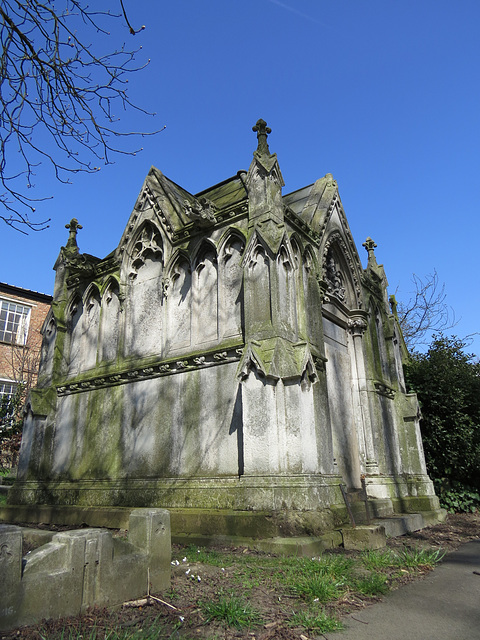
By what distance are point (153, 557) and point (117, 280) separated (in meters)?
7.71

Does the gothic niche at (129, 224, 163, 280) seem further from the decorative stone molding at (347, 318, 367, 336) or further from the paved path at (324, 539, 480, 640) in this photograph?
the paved path at (324, 539, 480, 640)

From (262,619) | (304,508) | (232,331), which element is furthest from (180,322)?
(262,619)

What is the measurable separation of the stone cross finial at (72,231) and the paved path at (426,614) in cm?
1141

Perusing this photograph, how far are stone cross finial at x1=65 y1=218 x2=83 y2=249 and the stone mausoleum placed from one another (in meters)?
0.05

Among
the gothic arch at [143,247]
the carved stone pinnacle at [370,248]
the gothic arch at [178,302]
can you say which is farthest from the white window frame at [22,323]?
the carved stone pinnacle at [370,248]

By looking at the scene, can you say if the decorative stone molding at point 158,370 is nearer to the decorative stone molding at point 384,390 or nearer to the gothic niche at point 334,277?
the gothic niche at point 334,277

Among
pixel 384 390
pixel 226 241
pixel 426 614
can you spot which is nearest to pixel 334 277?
pixel 384 390

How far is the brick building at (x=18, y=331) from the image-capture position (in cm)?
2617

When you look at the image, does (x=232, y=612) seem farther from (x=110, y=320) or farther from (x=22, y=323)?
(x=22, y=323)

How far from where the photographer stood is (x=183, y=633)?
3.74 meters

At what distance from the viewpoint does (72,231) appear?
13539 mm

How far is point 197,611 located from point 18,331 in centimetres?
2699

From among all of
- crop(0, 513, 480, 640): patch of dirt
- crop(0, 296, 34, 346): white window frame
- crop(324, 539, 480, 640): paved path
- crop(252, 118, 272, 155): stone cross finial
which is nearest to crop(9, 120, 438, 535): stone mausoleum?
crop(252, 118, 272, 155): stone cross finial

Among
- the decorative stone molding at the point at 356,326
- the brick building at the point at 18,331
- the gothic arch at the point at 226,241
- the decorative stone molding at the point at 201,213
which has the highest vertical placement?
the brick building at the point at 18,331
